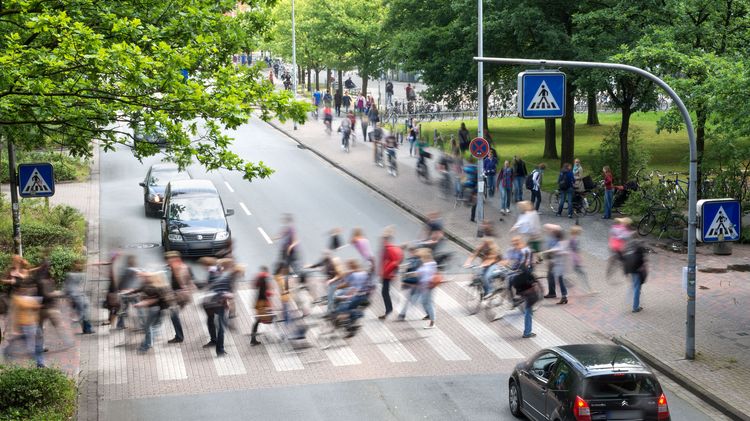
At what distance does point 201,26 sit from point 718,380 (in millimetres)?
10730

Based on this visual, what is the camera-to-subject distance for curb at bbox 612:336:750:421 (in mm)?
15236

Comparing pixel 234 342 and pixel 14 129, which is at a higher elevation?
pixel 14 129

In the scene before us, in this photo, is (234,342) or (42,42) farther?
(234,342)

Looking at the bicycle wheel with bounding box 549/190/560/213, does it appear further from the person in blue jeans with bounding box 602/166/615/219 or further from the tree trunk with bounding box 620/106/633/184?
the tree trunk with bounding box 620/106/633/184

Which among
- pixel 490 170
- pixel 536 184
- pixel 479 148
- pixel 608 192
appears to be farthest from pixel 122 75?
pixel 490 170

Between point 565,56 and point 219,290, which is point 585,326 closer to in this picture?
point 219,290

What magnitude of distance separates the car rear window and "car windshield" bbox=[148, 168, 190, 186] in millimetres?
20605

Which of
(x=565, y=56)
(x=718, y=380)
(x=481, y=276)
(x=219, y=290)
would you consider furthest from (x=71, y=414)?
(x=565, y=56)

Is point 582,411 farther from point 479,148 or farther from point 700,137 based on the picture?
point 700,137

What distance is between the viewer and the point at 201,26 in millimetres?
16812

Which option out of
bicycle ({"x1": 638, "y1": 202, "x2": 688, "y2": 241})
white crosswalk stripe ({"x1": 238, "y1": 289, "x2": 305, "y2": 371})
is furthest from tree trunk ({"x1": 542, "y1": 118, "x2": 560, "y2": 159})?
white crosswalk stripe ({"x1": 238, "y1": 289, "x2": 305, "y2": 371})

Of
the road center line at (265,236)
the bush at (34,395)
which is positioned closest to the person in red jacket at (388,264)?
the bush at (34,395)

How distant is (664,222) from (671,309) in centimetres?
666

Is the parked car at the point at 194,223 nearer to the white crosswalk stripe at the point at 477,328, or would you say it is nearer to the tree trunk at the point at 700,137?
the white crosswalk stripe at the point at 477,328
